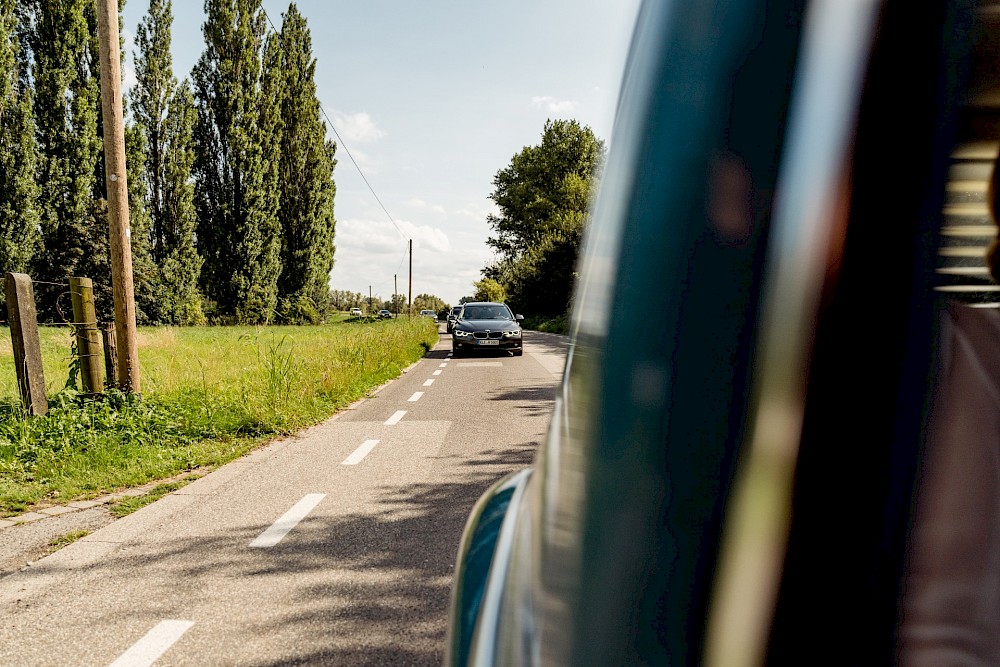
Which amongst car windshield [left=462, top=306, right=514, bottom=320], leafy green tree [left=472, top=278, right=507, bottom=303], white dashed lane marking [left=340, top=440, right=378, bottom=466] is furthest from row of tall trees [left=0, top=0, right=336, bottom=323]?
white dashed lane marking [left=340, top=440, right=378, bottom=466]

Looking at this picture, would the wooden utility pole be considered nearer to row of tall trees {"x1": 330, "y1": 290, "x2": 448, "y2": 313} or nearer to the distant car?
the distant car

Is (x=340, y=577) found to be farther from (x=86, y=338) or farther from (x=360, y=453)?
(x=86, y=338)

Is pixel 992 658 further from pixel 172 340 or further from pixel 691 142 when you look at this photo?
pixel 172 340

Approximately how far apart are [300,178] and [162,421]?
3655 centimetres

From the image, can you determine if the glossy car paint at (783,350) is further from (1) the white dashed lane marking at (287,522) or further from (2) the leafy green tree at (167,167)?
(2) the leafy green tree at (167,167)

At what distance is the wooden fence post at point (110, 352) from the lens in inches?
288

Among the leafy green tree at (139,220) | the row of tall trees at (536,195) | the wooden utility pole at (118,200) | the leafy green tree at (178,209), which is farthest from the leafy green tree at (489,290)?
the wooden utility pole at (118,200)

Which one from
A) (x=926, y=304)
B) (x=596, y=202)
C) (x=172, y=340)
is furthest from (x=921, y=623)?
(x=172, y=340)

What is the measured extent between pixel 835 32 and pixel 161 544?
414 centimetres

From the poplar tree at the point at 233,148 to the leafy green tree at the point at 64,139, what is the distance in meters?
7.35

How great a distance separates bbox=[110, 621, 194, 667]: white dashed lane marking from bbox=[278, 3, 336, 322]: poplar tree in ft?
130

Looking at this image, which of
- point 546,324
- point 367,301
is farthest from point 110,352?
point 367,301

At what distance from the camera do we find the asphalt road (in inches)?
103

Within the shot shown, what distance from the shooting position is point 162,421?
6.91 meters
